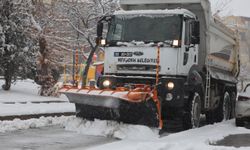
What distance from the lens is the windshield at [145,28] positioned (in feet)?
42.9

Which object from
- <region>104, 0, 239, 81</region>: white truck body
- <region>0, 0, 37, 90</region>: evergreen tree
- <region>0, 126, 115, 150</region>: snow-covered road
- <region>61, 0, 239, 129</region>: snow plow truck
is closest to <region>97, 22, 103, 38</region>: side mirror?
<region>61, 0, 239, 129</region>: snow plow truck

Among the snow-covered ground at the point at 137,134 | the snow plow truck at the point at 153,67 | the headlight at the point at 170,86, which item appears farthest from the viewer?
the headlight at the point at 170,86

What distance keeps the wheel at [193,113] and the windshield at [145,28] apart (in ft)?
5.96

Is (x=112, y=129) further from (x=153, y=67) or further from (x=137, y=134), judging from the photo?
(x=153, y=67)

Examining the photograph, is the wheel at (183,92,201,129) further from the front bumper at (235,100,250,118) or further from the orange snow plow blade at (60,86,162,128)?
the front bumper at (235,100,250,118)

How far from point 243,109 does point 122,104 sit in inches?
197

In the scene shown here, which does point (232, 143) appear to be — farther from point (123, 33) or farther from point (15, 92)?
point (15, 92)

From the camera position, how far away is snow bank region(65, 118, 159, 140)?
11.7 metres

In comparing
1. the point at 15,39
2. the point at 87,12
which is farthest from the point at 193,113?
the point at 87,12

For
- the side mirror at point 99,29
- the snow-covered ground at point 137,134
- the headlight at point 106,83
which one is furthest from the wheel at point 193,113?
the side mirror at point 99,29

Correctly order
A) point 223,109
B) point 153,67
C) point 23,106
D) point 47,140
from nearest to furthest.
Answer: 1. point 47,140
2. point 153,67
3. point 223,109
4. point 23,106

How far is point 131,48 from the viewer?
13.2 m

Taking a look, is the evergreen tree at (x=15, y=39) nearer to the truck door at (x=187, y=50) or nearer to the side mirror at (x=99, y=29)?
the side mirror at (x=99, y=29)

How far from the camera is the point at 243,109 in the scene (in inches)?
598
